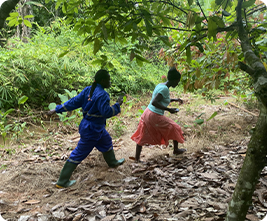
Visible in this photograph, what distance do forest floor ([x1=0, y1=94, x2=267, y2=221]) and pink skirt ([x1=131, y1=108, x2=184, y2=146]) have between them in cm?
37

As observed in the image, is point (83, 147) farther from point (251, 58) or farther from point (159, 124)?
point (251, 58)

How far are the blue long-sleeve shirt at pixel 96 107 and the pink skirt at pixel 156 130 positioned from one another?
603 millimetres

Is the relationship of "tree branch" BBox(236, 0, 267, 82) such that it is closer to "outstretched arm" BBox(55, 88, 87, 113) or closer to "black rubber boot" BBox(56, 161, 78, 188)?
"outstretched arm" BBox(55, 88, 87, 113)

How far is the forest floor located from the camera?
181 cm

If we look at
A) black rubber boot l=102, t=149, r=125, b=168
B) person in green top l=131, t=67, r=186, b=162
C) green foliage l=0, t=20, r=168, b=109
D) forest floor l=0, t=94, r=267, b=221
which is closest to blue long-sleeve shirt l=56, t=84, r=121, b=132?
black rubber boot l=102, t=149, r=125, b=168

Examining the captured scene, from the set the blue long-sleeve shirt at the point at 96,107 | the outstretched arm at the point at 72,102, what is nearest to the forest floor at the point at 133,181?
the blue long-sleeve shirt at the point at 96,107

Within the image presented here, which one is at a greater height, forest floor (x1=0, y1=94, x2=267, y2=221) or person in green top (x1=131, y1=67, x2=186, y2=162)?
person in green top (x1=131, y1=67, x2=186, y2=162)

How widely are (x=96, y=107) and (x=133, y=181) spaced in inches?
44.5

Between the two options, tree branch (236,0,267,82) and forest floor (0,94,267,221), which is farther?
forest floor (0,94,267,221)

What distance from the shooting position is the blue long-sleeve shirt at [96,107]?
2520 mm

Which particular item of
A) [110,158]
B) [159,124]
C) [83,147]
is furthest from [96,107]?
[159,124]

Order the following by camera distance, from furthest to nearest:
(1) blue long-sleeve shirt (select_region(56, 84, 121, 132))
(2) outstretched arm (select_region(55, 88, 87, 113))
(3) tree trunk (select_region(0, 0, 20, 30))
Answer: (2) outstretched arm (select_region(55, 88, 87, 113))
(1) blue long-sleeve shirt (select_region(56, 84, 121, 132))
(3) tree trunk (select_region(0, 0, 20, 30))

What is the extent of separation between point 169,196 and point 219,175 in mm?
760

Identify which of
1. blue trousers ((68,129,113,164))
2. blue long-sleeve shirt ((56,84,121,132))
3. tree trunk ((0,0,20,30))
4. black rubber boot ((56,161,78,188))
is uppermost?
tree trunk ((0,0,20,30))
